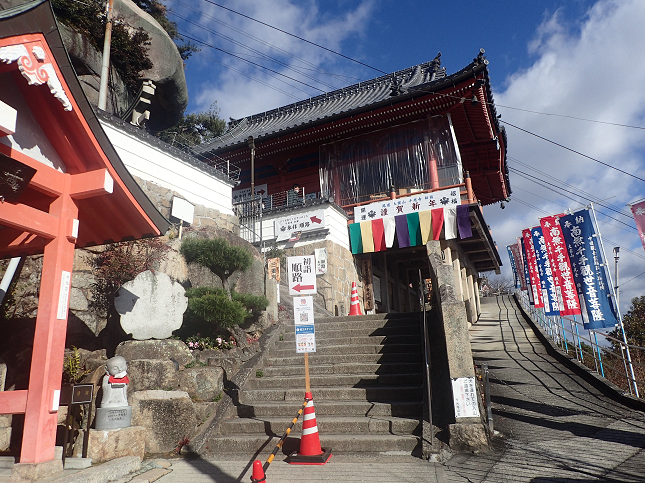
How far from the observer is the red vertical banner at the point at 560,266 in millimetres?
10913

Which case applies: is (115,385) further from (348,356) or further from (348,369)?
(348,356)

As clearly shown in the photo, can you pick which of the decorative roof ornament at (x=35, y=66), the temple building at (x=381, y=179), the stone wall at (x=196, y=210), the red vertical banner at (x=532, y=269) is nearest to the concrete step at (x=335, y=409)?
the decorative roof ornament at (x=35, y=66)

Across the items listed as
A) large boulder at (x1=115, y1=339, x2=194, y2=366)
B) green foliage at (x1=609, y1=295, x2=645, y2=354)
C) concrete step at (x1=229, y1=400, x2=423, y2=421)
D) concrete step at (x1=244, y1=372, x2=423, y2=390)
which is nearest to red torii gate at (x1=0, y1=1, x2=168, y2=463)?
large boulder at (x1=115, y1=339, x2=194, y2=366)

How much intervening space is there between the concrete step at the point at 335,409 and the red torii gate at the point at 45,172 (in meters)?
3.07

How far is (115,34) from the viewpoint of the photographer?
15516mm

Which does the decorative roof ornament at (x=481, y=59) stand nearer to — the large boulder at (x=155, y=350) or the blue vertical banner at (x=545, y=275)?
the blue vertical banner at (x=545, y=275)

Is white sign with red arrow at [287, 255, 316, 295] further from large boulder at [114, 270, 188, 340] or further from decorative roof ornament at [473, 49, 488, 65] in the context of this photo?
decorative roof ornament at [473, 49, 488, 65]

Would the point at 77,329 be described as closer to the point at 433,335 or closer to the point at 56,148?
the point at 56,148

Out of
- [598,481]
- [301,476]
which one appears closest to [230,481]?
[301,476]

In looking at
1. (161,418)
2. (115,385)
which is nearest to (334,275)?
(161,418)

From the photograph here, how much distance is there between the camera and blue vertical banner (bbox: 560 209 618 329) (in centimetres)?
910

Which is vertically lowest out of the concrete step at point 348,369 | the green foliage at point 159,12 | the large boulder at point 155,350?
the concrete step at point 348,369

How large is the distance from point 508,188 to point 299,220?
16.7 m

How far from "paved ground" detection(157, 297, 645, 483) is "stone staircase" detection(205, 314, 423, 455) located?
0.34 metres
